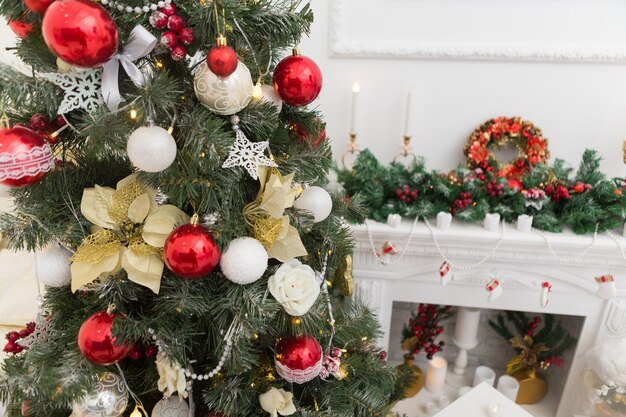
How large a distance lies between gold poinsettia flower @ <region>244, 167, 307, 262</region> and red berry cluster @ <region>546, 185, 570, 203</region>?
0.95 metres

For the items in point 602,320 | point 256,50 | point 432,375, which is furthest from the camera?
point 432,375

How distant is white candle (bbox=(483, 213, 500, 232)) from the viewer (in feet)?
4.16

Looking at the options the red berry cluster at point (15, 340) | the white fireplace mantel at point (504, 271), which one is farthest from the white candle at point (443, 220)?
the red berry cluster at point (15, 340)

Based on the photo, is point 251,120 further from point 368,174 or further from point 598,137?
point 598,137

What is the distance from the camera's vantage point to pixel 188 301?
659mm

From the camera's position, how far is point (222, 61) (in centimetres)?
56

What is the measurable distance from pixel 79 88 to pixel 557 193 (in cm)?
128

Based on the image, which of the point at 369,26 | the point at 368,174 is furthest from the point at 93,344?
the point at 369,26

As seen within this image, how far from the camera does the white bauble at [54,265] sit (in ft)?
2.26

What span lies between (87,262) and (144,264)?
0.08m

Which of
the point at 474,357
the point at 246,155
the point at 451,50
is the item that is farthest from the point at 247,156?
the point at 474,357

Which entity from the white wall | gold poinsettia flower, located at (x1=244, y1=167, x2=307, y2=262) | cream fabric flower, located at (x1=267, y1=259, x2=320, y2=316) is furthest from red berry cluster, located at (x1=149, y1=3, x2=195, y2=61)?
the white wall

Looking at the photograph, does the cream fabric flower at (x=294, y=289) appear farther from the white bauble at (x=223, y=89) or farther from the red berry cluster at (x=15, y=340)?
the red berry cluster at (x=15, y=340)

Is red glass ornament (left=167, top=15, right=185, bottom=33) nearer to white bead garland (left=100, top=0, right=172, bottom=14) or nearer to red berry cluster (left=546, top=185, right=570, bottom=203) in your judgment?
white bead garland (left=100, top=0, right=172, bottom=14)
